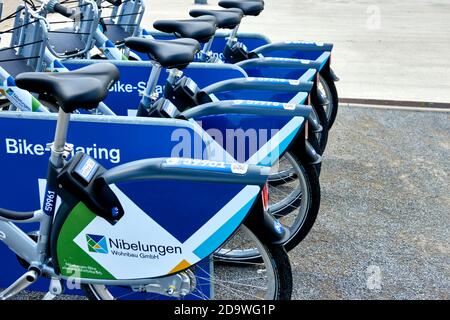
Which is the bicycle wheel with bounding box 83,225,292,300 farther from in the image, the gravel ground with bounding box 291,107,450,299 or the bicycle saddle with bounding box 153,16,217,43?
the bicycle saddle with bounding box 153,16,217,43

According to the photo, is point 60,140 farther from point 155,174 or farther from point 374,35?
point 374,35

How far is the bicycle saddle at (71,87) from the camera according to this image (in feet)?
6.27

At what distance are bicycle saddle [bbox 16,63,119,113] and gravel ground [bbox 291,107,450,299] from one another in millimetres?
1588

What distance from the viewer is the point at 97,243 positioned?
2162mm

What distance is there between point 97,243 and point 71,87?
2.12ft

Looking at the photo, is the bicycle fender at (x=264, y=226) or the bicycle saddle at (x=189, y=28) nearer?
the bicycle fender at (x=264, y=226)

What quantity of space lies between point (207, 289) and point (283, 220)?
3.61 ft

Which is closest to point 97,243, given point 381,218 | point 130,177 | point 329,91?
point 130,177

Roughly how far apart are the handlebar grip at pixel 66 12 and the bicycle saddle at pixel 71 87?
212 cm

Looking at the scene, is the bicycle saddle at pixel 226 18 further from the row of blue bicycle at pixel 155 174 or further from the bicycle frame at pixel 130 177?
the bicycle frame at pixel 130 177

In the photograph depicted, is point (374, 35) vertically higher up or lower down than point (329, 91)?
lower down

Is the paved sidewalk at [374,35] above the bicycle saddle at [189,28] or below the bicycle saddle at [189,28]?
below

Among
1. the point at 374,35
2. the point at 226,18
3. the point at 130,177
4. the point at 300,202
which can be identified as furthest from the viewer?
the point at 374,35

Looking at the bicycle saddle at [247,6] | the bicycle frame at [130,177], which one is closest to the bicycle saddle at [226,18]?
the bicycle saddle at [247,6]
